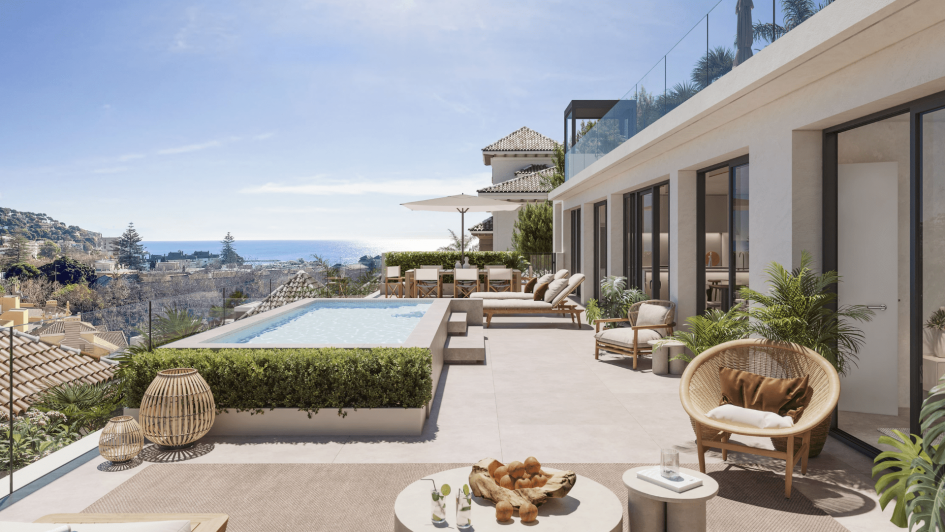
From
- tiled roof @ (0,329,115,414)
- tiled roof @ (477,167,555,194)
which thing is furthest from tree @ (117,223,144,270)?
tiled roof @ (0,329,115,414)

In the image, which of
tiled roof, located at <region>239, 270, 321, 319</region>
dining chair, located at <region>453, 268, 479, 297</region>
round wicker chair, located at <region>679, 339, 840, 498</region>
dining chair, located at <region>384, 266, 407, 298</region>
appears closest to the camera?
round wicker chair, located at <region>679, 339, 840, 498</region>

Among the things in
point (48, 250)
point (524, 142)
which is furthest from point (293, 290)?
point (48, 250)

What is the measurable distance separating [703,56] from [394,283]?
10.6 meters

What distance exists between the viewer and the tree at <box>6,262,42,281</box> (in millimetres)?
67875

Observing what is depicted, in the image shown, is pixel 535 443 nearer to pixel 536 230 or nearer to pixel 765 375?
pixel 765 375

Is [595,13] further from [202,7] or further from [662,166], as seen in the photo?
[202,7]

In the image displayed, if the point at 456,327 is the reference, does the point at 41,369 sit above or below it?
below

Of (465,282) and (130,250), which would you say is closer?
(465,282)

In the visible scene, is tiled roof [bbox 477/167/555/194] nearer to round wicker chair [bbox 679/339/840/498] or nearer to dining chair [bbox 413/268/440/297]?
dining chair [bbox 413/268/440/297]

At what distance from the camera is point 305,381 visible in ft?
16.2

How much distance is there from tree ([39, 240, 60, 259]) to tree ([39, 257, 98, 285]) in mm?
5389

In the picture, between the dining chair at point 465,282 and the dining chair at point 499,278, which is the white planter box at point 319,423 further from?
the dining chair at point 499,278

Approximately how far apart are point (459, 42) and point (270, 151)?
270ft

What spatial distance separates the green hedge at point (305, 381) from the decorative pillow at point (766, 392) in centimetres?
241
